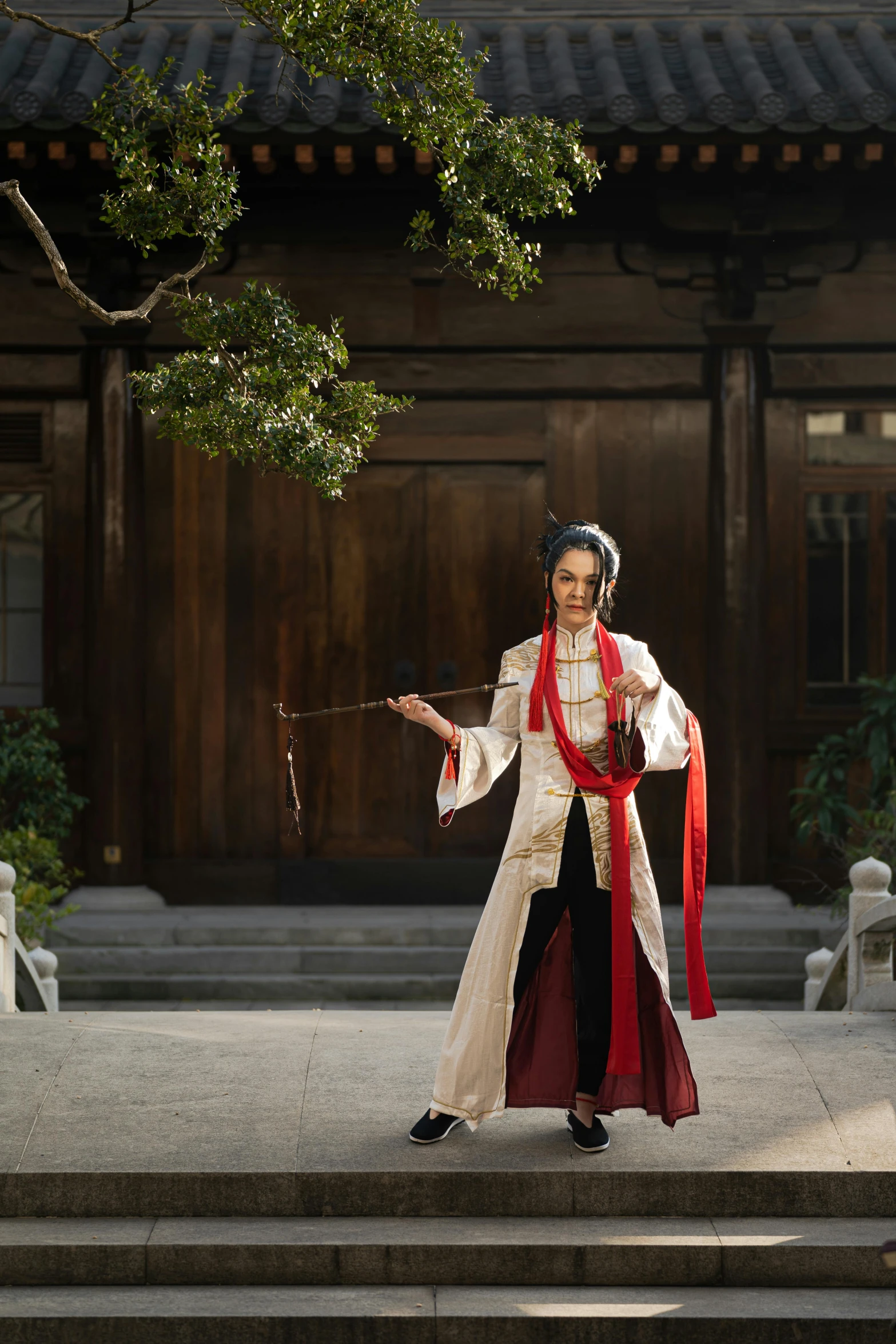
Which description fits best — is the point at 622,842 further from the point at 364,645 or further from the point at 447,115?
the point at 364,645

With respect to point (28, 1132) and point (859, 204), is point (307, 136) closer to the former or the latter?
point (859, 204)

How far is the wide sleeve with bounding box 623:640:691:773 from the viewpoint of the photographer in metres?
3.95

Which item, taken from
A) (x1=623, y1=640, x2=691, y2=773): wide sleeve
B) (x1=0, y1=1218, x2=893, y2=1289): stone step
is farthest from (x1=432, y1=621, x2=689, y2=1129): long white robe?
(x1=0, y1=1218, x2=893, y2=1289): stone step

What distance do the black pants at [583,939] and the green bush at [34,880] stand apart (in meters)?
3.19

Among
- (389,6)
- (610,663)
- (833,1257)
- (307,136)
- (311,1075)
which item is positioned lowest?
(833,1257)

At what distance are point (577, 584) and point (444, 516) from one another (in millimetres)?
3800

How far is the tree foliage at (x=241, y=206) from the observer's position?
13.8 ft

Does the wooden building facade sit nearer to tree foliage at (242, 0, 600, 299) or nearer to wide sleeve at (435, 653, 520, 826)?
tree foliage at (242, 0, 600, 299)

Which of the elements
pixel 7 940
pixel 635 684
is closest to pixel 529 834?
pixel 635 684

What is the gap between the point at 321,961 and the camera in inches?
282

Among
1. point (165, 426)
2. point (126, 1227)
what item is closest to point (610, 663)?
point (165, 426)

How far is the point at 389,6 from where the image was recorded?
13.6ft

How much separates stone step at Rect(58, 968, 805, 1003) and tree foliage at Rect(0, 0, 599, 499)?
3337 millimetres

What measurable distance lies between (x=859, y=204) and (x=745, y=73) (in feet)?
3.64
